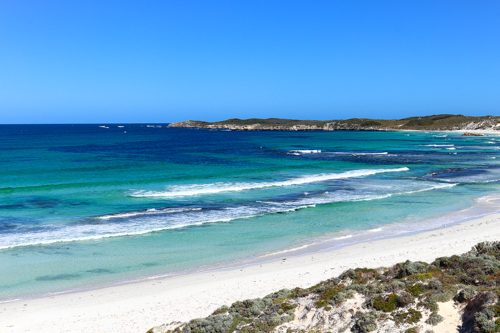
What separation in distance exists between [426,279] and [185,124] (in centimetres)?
18974

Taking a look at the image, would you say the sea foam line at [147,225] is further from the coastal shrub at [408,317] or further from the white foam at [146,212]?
the coastal shrub at [408,317]

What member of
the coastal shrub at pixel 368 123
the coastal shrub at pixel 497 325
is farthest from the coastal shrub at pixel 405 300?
the coastal shrub at pixel 368 123

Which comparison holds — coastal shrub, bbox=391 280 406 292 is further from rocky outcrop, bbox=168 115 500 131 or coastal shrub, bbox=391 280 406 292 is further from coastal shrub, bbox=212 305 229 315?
rocky outcrop, bbox=168 115 500 131

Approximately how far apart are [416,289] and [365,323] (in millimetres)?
1624

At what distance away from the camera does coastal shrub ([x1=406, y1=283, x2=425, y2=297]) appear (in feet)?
27.1

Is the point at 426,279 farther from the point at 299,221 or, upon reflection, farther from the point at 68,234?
the point at 68,234

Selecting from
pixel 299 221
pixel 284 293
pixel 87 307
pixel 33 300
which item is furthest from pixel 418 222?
pixel 33 300

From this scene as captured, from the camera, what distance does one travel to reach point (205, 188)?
29.5 m

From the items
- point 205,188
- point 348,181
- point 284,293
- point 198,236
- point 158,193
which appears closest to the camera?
point 284,293

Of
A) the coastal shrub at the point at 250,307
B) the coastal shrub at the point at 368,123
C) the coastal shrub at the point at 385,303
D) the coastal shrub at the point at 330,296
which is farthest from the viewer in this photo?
the coastal shrub at the point at 368,123

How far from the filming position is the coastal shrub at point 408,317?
294 inches

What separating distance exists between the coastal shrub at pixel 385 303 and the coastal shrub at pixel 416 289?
0.40 m

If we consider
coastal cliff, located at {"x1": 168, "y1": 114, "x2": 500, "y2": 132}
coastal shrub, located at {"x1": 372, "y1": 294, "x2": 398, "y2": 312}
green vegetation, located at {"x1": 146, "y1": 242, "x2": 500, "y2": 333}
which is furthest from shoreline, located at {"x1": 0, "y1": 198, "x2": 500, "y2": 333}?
coastal cliff, located at {"x1": 168, "y1": 114, "x2": 500, "y2": 132}

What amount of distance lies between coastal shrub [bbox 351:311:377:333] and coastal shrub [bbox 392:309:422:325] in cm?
41
